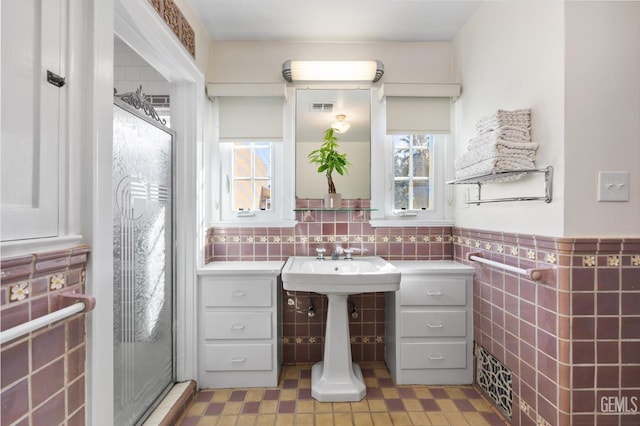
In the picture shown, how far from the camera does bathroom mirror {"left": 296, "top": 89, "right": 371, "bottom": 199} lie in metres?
2.33

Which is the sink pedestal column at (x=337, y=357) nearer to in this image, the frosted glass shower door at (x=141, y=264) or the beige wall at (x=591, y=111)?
the frosted glass shower door at (x=141, y=264)

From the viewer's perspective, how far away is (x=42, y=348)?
0.88 metres

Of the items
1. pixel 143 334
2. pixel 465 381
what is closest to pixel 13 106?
pixel 143 334

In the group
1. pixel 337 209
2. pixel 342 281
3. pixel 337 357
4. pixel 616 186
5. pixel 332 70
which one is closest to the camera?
pixel 616 186

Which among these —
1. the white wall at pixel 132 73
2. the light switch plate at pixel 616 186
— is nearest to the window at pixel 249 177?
the white wall at pixel 132 73

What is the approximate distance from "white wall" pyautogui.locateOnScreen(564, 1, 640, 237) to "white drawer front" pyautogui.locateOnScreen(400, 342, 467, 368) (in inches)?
41.7

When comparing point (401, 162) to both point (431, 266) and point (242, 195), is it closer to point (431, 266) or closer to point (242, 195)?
point (431, 266)

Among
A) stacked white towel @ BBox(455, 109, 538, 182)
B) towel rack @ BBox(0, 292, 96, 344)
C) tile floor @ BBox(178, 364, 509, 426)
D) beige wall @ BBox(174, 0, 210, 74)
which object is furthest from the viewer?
beige wall @ BBox(174, 0, 210, 74)

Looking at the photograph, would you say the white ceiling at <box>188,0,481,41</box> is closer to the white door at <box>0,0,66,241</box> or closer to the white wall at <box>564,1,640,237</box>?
the white wall at <box>564,1,640,237</box>

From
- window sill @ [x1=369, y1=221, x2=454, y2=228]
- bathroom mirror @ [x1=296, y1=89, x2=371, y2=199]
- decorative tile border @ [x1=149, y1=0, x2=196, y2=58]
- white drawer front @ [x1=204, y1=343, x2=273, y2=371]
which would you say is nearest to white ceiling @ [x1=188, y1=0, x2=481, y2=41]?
decorative tile border @ [x1=149, y1=0, x2=196, y2=58]

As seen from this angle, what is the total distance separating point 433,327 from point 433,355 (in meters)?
0.18

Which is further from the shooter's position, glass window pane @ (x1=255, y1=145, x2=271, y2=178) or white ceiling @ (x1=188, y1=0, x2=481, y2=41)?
glass window pane @ (x1=255, y1=145, x2=271, y2=178)

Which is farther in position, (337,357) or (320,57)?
(320,57)

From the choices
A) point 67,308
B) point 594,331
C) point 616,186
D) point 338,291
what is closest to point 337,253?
point 338,291
